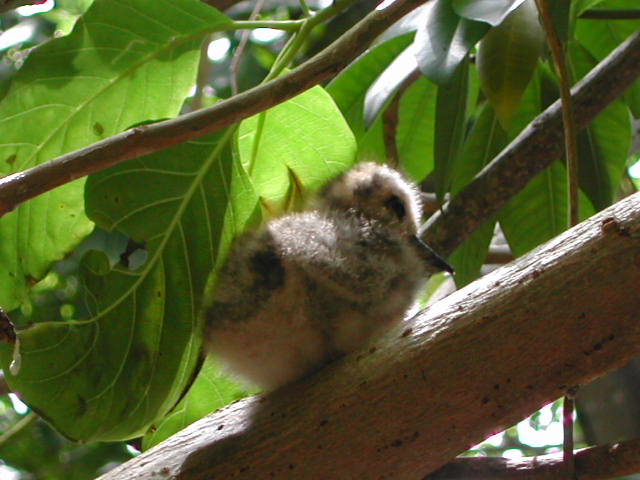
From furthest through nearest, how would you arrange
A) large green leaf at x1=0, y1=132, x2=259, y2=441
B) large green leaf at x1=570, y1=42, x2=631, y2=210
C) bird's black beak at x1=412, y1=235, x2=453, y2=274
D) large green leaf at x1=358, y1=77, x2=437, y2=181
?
large green leaf at x1=358, y1=77, x2=437, y2=181
large green leaf at x1=570, y1=42, x2=631, y2=210
bird's black beak at x1=412, y1=235, x2=453, y2=274
large green leaf at x1=0, y1=132, x2=259, y2=441

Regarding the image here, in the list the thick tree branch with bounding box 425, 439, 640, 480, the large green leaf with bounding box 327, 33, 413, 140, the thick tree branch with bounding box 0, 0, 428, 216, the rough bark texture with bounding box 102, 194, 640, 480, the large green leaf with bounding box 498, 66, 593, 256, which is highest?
the large green leaf with bounding box 327, 33, 413, 140

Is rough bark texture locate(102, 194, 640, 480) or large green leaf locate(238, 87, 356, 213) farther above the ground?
large green leaf locate(238, 87, 356, 213)

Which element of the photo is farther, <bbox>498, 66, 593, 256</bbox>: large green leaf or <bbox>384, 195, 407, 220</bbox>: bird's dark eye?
<bbox>498, 66, 593, 256</bbox>: large green leaf

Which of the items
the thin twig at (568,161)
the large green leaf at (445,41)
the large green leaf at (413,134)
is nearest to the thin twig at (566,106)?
the thin twig at (568,161)

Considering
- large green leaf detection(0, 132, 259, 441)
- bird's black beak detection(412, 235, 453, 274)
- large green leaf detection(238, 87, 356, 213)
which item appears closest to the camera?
large green leaf detection(0, 132, 259, 441)

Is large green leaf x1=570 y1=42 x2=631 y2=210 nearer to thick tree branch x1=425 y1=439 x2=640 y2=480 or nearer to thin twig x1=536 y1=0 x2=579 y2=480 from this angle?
thin twig x1=536 y1=0 x2=579 y2=480

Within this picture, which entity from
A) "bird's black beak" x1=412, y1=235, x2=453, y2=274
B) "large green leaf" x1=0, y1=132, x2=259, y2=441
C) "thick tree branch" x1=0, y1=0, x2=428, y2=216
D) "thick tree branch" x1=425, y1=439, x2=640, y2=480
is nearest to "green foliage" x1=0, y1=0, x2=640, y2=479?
"large green leaf" x1=0, y1=132, x2=259, y2=441

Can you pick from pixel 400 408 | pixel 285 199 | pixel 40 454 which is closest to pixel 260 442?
pixel 400 408

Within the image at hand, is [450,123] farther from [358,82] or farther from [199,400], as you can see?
[199,400]
